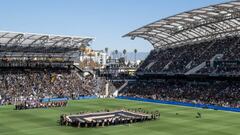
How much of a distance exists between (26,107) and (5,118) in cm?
951

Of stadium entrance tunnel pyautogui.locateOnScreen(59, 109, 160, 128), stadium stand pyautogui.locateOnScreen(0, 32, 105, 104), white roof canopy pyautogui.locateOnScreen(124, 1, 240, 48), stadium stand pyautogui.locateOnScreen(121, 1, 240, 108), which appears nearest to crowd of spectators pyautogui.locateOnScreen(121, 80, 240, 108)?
stadium stand pyautogui.locateOnScreen(121, 1, 240, 108)

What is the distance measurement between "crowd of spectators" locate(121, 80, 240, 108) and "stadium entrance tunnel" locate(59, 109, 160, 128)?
61.7ft

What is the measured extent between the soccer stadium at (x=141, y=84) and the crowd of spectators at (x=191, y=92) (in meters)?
0.19

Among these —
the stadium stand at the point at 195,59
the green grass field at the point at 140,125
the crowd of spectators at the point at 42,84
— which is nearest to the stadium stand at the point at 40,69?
the crowd of spectators at the point at 42,84

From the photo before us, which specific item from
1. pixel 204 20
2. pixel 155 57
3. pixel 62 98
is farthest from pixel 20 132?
pixel 155 57

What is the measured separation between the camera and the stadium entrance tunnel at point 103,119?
38.4m

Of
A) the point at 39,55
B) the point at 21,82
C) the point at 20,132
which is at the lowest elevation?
the point at 20,132

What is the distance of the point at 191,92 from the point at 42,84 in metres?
30.6

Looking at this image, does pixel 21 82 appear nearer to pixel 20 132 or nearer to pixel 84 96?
pixel 84 96

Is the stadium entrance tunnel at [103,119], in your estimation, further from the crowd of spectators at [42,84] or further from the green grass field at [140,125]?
the crowd of spectators at [42,84]

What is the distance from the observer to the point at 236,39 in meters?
70.8

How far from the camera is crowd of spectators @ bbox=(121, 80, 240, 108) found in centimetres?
6118

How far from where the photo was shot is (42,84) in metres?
76.0

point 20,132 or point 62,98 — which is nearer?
point 20,132
